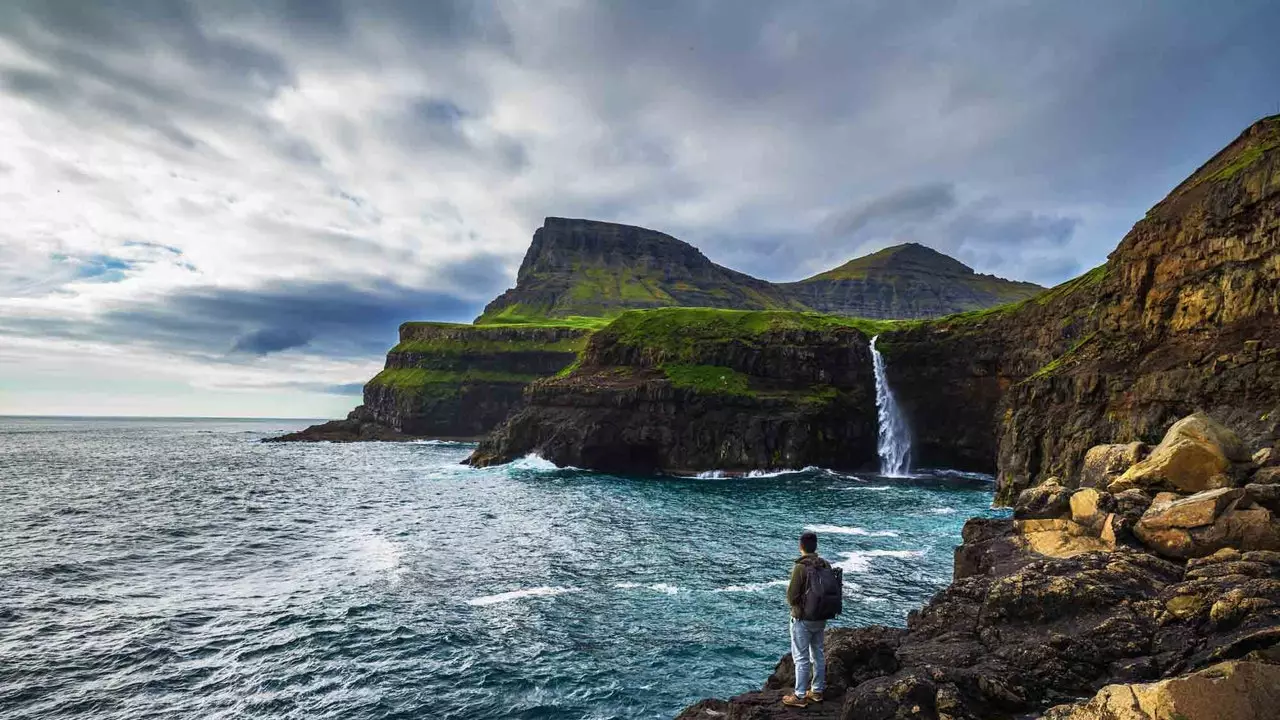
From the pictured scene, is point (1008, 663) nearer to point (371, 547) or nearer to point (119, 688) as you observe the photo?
point (119, 688)

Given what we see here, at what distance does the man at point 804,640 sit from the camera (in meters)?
12.1

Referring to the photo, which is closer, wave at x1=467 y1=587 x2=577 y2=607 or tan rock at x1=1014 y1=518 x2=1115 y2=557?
tan rock at x1=1014 y1=518 x2=1115 y2=557

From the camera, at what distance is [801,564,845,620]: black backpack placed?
1186 centimetres

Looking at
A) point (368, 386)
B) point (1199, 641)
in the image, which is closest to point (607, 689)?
point (1199, 641)

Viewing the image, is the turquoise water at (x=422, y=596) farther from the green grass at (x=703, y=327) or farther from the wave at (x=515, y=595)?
the green grass at (x=703, y=327)

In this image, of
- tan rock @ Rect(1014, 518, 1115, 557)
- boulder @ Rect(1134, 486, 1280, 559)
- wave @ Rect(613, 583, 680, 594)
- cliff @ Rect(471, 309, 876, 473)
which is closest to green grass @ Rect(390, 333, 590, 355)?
cliff @ Rect(471, 309, 876, 473)

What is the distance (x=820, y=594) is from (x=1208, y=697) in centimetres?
570

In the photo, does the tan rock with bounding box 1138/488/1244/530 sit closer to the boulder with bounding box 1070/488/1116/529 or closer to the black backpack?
the boulder with bounding box 1070/488/1116/529

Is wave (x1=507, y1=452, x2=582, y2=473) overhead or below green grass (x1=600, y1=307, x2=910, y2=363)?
below

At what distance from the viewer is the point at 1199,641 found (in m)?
10.1

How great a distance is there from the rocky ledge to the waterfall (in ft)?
235

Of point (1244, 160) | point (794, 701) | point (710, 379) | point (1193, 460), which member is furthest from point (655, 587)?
point (710, 379)

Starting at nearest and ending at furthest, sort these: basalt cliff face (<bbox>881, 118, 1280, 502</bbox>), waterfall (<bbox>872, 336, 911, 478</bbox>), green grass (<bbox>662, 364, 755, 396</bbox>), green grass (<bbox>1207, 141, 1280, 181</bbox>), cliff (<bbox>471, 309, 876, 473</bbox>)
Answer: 1. basalt cliff face (<bbox>881, 118, 1280, 502</bbox>)
2. green grass (<bbox>1207, 141, 1280, 181</bbox>)
3. waterfall (<bbox>872, 336, 911, 478</bbox>)
4. cliff (<bbox>471, 309, 876, 473</bbox>)
5. green grass (<bbox>662, 364, 755, 396</bbox>)

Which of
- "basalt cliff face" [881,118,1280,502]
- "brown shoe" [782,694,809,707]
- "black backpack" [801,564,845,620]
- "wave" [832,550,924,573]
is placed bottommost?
"wave" [832,550,924,573]
